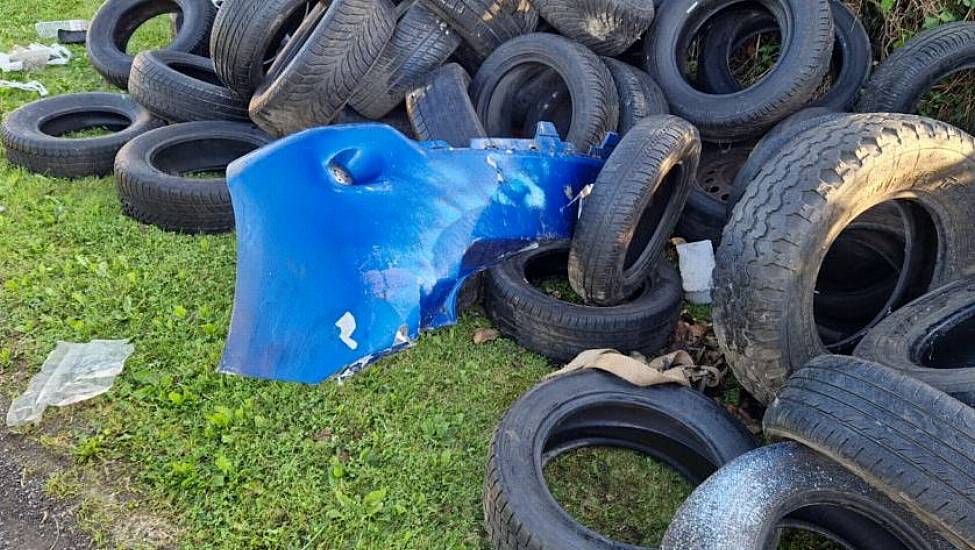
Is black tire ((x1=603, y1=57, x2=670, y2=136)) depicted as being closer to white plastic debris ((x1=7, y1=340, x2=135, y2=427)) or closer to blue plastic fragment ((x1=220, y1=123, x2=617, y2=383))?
blue plastic fragment ((x1=220, y1=123, x2=617, y2=383))

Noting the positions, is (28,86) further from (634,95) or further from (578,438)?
(578,438)

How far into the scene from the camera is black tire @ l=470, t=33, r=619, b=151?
3990 millimetres

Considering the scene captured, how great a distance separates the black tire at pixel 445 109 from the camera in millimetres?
3955

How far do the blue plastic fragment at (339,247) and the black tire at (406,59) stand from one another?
1294mm

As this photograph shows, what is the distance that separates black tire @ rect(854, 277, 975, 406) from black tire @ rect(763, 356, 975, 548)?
48 centimetres

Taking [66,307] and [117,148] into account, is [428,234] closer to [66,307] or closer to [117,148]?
[66,307]

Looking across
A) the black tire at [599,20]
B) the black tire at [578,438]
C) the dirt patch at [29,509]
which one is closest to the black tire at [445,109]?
the black tire at [599,20]

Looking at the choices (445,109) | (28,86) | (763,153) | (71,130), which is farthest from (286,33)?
(763,153)

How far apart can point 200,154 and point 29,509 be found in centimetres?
293

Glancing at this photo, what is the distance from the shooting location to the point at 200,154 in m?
5.02

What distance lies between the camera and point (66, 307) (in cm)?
373

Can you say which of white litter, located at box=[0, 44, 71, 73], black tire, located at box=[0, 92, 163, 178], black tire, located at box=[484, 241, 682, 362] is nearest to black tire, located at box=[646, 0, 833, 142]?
black tire, located at box=[484, 241, 682, 362]

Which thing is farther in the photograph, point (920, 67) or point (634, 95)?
point (634, 95)

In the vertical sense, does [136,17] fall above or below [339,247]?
above
